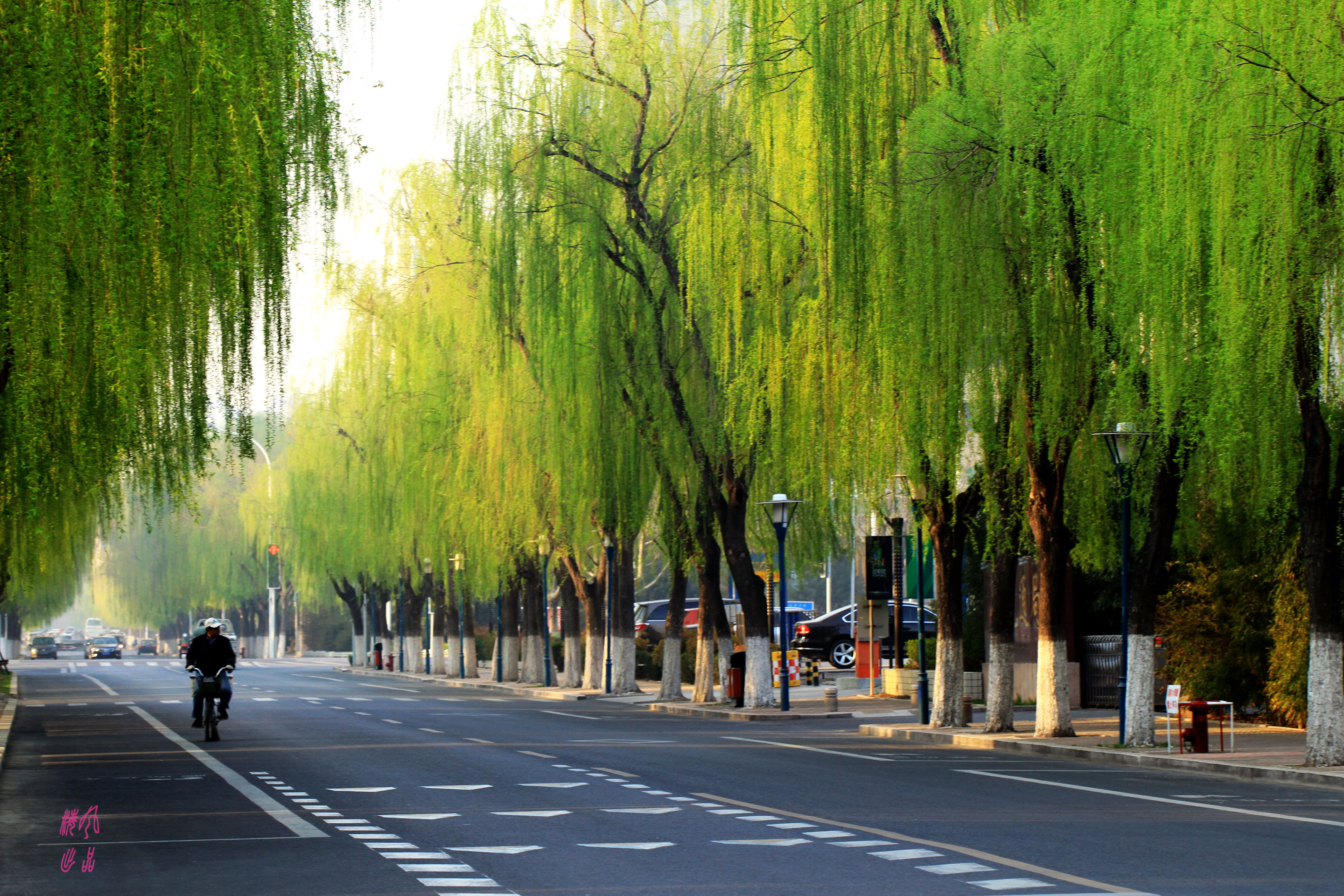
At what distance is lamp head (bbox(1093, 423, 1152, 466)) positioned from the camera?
886 inches

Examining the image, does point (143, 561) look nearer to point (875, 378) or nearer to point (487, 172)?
point (487, 172)

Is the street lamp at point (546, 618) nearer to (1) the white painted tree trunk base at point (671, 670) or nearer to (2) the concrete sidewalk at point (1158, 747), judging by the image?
(1) the white painted tree trunk base at point (671, 670)

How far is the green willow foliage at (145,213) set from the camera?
1241cm

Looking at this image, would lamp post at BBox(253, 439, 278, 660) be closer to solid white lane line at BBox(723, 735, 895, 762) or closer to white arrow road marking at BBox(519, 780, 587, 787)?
solid white lane line at BBox(723, 735, 895, 762)

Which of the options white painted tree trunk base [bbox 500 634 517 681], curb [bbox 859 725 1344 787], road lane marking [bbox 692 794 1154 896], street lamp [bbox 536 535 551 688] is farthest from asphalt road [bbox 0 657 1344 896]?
white painted tree trunk base [bbox 500 634 517 681]

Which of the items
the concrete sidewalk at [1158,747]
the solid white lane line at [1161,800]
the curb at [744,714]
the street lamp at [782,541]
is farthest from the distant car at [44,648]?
the solid white lane line at [1161,800]

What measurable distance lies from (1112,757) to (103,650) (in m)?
97.8

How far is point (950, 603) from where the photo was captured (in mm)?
28953

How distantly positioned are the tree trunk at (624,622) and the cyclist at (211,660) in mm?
18398

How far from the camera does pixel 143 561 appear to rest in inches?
4294

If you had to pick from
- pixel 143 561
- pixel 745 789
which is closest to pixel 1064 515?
pixel 745 789

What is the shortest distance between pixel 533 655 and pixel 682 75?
26.3 meters

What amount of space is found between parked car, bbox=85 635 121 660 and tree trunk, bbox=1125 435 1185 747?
9655 cm

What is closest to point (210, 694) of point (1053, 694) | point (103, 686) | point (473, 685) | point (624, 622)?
point (1053, 694)
